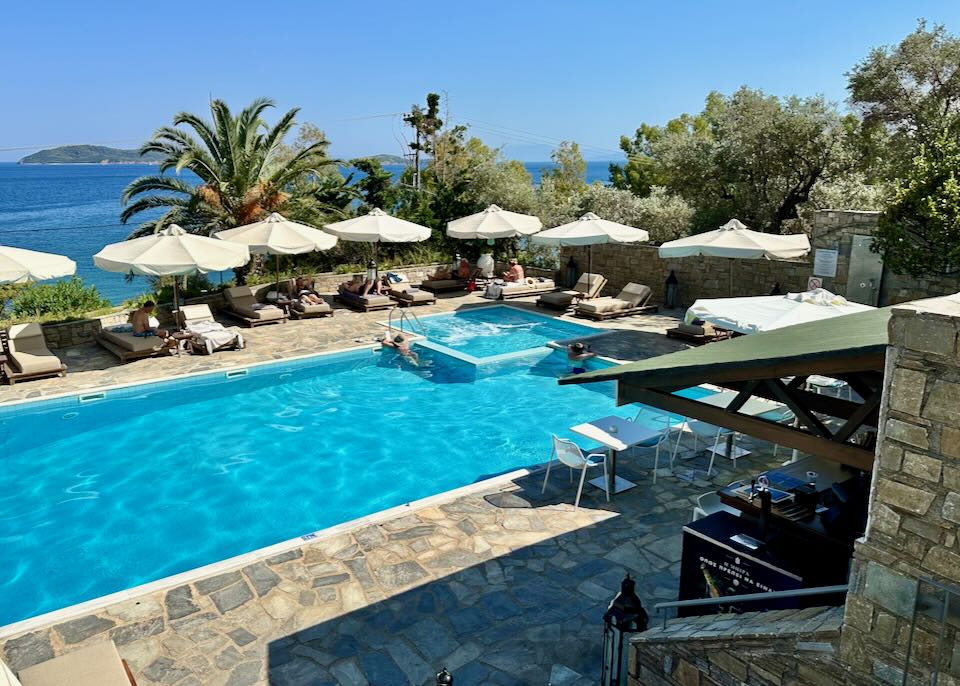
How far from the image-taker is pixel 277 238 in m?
16.8

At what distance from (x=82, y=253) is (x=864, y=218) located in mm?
61899

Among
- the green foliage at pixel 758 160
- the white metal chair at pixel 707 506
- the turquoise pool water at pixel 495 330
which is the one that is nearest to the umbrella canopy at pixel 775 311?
the white metal chair at pixel 707 506

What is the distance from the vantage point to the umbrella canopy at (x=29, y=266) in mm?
12633

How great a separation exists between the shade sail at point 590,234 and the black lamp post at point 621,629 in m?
13.3

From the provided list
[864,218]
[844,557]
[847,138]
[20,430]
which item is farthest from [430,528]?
[847,138]

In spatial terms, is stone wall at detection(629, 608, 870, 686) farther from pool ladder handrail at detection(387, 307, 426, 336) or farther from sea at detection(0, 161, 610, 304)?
sea at detection(0, 161, 610, 304)

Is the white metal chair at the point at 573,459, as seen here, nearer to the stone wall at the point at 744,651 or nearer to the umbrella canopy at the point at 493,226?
the stone wall at the point at 744,651

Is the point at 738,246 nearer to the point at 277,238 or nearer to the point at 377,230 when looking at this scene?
the point at 377,230

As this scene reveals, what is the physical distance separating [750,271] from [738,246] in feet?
11.1

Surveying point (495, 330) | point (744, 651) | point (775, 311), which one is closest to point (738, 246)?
point (775, 311)

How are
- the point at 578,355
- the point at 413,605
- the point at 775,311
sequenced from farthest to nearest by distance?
1. the point at 578,355
2. the point at 775,311
3. the point at 413,605

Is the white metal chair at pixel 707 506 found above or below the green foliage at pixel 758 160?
below

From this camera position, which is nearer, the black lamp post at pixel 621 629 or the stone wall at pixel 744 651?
the stone wall at pixel 744 651

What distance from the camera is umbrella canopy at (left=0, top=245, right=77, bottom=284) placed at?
12.6 meters
